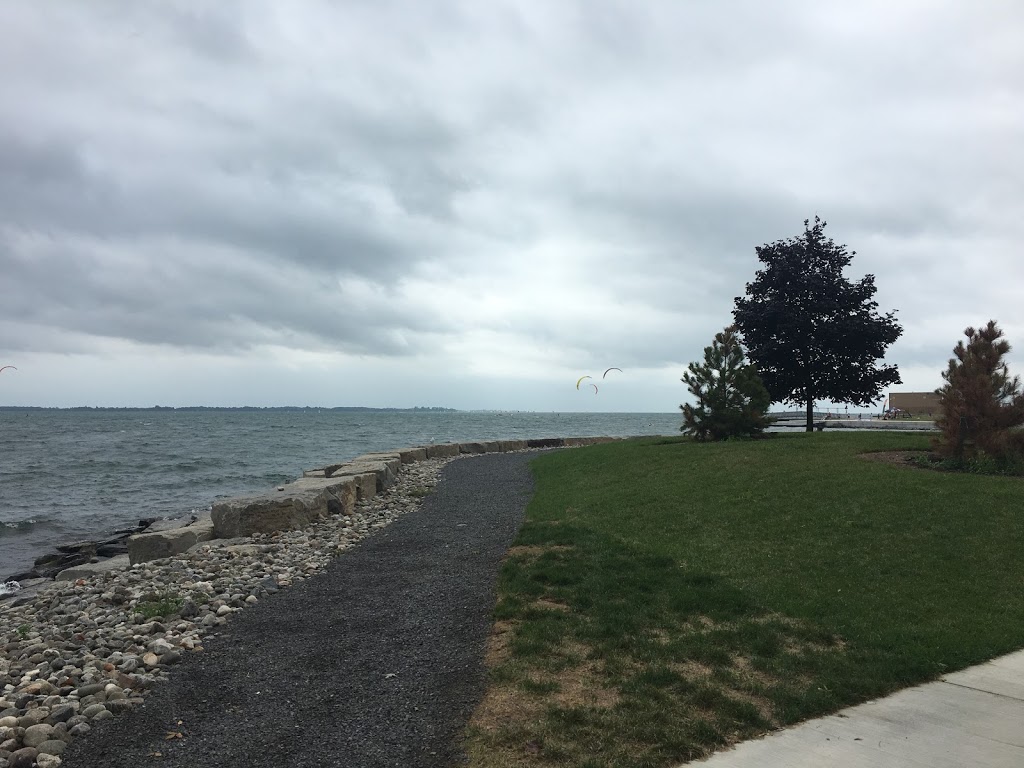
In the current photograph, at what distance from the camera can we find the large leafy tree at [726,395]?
18734mm

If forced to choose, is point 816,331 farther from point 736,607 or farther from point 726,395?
point 736,607

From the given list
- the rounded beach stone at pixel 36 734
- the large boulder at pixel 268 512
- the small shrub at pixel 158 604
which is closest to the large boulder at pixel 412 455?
the large boulder at pixel 268 512

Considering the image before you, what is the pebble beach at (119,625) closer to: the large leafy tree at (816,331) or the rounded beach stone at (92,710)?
the rounded beach stone at (92,710)

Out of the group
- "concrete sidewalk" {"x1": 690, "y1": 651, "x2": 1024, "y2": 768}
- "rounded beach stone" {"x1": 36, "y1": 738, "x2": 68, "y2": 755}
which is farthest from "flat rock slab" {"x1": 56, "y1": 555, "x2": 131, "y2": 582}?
"concrete sidewalk" {"x1": 690, "y1": 651, "x2": 1024, "y2": 768}

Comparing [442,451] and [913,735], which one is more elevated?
[442,451]

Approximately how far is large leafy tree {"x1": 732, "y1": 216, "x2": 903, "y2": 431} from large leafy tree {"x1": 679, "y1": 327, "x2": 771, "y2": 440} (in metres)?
3.27

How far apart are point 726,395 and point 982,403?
7.00 meters

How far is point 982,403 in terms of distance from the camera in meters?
12.7

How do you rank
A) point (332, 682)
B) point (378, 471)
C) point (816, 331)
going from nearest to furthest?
point (332, 682) → point (378, 471) → point (816, 331)

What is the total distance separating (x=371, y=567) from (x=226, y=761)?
500 centimetres

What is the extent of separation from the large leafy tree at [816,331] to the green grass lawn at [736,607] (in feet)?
35.7

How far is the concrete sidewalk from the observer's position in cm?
365

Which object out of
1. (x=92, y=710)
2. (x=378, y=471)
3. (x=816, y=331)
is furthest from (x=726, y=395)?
(x=92, y=710)

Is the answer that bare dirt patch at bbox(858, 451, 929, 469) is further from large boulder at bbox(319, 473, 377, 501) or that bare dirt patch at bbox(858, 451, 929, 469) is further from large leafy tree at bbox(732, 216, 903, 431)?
large boulder at bbox(319, 473, 377, 501)
